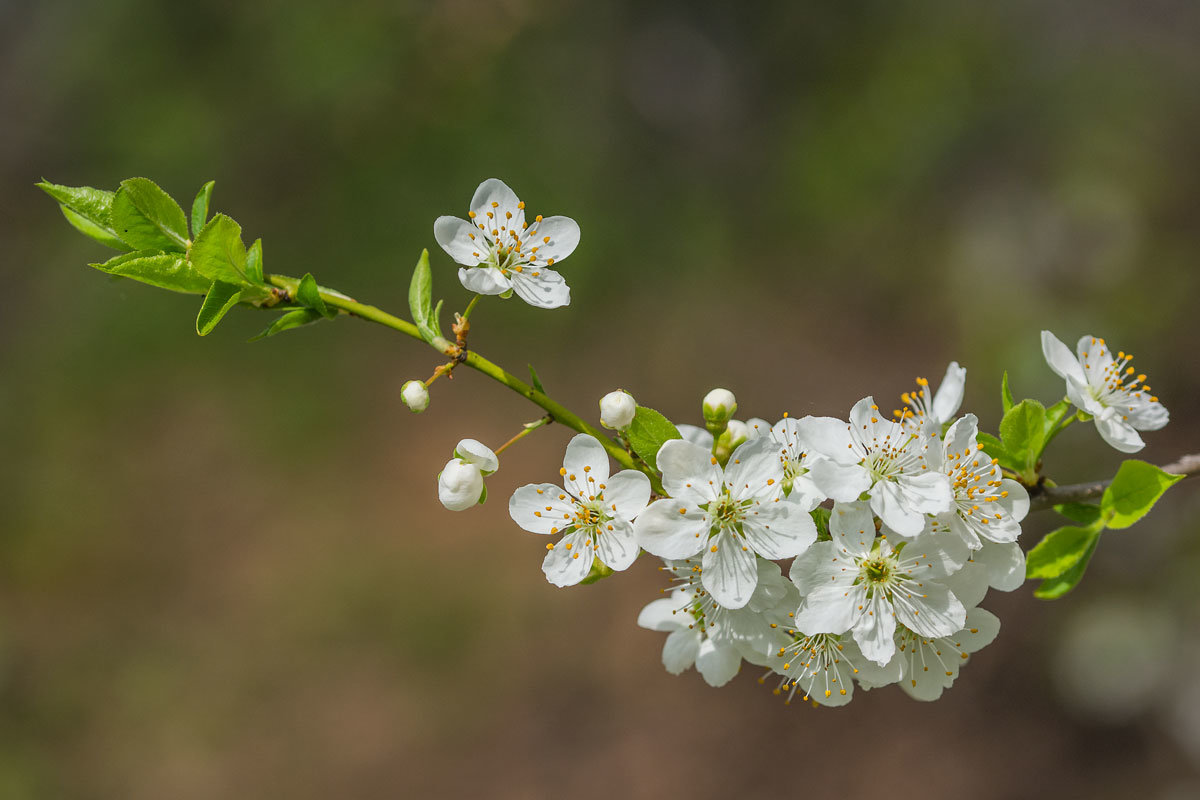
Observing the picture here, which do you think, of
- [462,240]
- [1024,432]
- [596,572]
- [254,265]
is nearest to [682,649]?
[596,572]

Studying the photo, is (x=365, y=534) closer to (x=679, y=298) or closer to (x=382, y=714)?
(x=382, y=714)

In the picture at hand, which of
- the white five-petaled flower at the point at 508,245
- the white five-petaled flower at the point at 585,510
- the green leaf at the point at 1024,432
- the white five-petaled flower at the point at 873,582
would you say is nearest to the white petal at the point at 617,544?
the white five-petaled flower at the point at 585,510

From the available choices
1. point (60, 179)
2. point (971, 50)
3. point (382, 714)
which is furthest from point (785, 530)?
point (60, 179)

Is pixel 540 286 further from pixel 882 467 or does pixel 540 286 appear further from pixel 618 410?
pixel 882 467

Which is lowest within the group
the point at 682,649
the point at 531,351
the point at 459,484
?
the point at 682,649

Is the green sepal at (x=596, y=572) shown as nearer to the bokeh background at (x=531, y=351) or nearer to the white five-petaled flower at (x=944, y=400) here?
the white five-petaled flower at (x=944, y=400)
